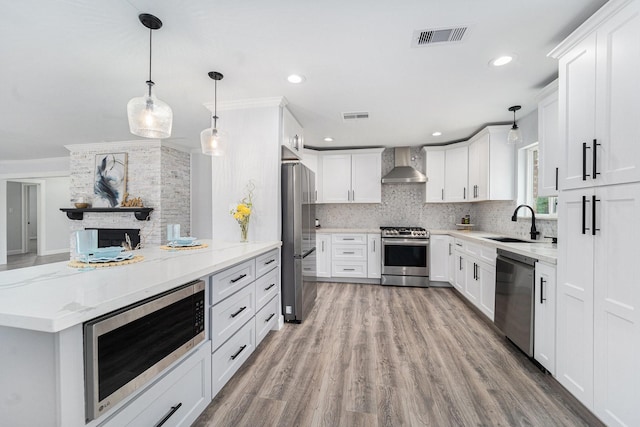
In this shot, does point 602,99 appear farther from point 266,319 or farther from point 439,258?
point 439,258

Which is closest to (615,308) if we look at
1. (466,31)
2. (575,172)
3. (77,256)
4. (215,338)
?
(575,172)

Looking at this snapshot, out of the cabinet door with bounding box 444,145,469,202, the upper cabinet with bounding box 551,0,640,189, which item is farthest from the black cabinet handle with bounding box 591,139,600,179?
the cabinet door with bounding box 444,145,469,202

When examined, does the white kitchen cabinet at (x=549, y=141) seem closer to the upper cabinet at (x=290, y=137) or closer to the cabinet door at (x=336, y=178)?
the upper cabinet at (x=290, y=137)

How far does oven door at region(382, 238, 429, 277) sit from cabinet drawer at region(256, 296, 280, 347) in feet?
7.39

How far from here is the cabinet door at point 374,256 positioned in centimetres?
440

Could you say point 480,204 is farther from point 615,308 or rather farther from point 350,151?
point 615,308

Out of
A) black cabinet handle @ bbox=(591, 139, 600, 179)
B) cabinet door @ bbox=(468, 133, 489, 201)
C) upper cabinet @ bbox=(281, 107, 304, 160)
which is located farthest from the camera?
cabinet door @ bbox=(468, 133, 489, 201)

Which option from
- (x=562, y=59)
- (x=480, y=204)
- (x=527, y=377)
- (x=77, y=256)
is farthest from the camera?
(x=480, y=204)

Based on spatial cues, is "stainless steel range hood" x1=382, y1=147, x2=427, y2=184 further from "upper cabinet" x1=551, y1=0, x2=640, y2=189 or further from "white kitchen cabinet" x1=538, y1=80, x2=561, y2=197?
"upper cabinet" x1=551, y1=0, x2=640, y2=189

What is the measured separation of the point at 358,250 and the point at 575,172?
3128mm

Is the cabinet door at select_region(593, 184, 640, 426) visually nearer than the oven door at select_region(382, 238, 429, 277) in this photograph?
Yes

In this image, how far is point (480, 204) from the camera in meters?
4.37

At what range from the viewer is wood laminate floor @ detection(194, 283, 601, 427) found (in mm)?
1560

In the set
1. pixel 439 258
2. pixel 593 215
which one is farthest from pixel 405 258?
pixel 593 215
